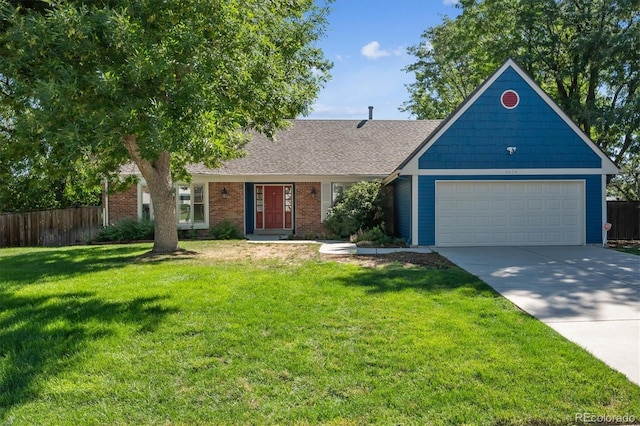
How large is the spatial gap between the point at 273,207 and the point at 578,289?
1292cm

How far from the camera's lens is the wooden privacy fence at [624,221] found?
643 inches

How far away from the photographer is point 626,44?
578 inches

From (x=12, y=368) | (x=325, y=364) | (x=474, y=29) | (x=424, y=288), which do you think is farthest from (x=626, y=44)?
(x=12, y=368)

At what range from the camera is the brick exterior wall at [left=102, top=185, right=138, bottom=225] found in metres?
16.7

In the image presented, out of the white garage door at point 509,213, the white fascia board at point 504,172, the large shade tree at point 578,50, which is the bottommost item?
the white garage door at point 509,213

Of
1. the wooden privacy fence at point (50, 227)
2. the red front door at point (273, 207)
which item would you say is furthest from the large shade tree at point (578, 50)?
the wooden privacy fence at point (50, 227)

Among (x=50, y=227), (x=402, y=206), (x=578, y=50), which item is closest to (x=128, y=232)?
(x=50, y=227)

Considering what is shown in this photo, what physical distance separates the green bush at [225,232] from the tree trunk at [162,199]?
4267 mm

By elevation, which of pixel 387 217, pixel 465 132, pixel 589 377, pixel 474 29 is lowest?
pixel 589 377

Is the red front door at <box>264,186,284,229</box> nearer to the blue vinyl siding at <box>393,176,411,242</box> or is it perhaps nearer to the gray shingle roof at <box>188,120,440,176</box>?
the gray shingle roof at <box>188,120,440,176</box>

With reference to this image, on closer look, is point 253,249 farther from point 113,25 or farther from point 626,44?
point 626,44

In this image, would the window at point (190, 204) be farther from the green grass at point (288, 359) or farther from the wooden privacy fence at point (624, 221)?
the wooden privacy fence at point (624, 221)

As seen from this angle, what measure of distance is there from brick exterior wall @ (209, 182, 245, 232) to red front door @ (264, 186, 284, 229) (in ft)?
4.19

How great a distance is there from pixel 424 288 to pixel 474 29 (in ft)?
54.9
